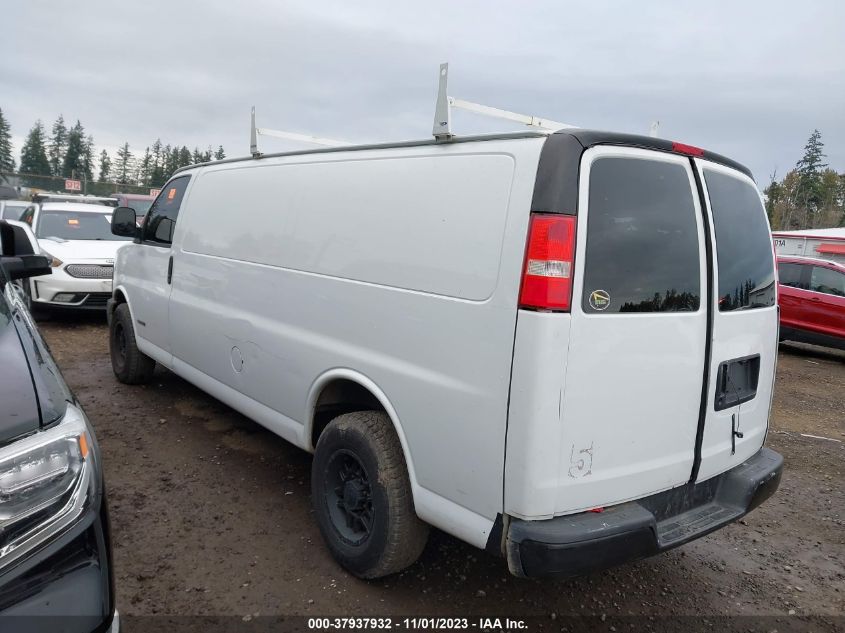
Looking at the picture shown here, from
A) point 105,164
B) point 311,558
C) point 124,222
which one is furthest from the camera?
point 105,164

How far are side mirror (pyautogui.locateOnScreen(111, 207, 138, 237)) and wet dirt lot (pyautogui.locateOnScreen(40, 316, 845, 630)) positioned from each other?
168 centimetres

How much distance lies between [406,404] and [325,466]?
76 centimetres

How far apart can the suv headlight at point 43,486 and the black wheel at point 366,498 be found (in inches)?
49.1

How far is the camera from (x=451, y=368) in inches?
95.9

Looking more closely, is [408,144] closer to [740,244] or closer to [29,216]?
[740,244]

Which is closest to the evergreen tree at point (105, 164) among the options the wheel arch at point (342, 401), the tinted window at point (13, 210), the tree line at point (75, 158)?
the tree line at point (75, 158)

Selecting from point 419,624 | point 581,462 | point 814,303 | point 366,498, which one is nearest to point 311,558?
point 366,498

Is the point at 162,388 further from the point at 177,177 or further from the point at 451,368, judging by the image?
the point at 451,368

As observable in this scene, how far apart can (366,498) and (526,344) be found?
1.29 meters

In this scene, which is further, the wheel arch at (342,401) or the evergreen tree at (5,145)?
the evergreen tree at (5,145)

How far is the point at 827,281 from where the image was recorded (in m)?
10.4

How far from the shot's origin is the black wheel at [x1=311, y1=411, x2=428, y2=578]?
2.71 metres

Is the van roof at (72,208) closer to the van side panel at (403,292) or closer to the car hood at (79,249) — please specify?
the car hood at (79,249)

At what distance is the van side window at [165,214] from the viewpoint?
4.90 meters
